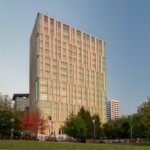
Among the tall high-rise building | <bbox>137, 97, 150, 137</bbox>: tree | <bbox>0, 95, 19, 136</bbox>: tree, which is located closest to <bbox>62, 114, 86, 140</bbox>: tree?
<bbox>137, 97, 150, 137</bbox>: tree

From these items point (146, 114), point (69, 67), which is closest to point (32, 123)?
point (146, 114)

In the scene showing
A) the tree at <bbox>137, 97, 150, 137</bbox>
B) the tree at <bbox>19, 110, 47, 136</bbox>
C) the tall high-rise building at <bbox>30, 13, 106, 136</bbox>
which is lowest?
the tree at <bbox>19, 110, 47, 136</bbox>

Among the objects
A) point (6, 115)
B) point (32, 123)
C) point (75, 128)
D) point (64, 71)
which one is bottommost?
point (32, 123)

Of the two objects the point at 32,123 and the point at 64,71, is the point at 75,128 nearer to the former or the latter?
the point at 32,123

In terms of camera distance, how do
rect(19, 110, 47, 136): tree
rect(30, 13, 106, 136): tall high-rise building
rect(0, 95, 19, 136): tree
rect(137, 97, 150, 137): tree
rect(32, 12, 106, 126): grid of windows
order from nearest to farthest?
rect(137, 97, 150, 137): tree < rect(0, 95, 19, 136): tree < rect(19, 110, 47, 136): tree < rect(30, 13, 106, 136): tall high-rise building < rect(32, 12, 106, 126): grid of windows

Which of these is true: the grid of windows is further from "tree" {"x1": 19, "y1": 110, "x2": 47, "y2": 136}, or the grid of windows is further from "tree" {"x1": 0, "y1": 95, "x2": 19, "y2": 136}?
"tree" {"x1": 0, "y1": 95, "x2": 19, "y2": 136}

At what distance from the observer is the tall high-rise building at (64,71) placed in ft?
332

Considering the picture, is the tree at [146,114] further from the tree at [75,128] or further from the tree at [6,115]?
the tree at [6,115]

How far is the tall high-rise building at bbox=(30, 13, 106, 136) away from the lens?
332 feet

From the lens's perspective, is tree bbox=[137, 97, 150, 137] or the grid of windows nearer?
tree bbox=[137, 97, 150, 137]

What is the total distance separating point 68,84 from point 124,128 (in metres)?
32.2

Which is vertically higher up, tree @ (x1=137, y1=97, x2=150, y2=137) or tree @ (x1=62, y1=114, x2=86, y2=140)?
tree @ (x1=137, y1=97, x2=150, y2=137)

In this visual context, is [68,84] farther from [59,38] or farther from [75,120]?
[75,120]

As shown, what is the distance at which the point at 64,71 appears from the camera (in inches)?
4338
